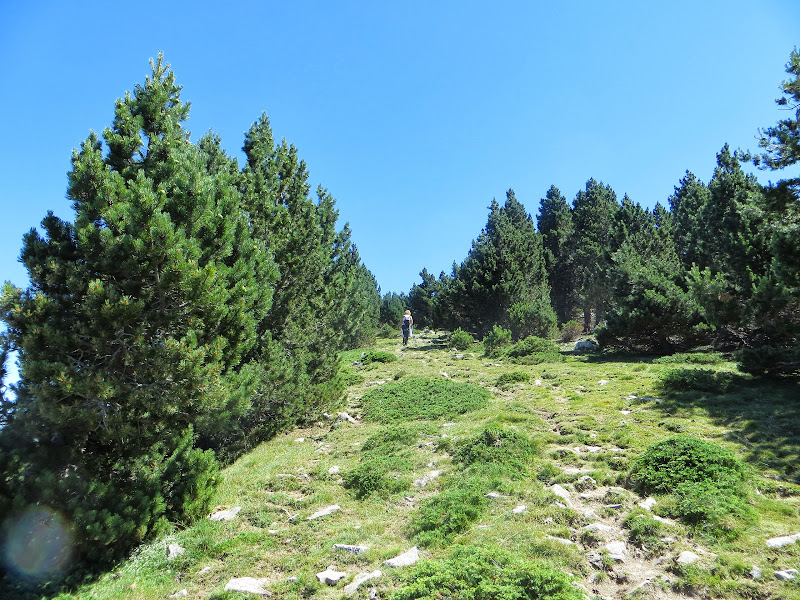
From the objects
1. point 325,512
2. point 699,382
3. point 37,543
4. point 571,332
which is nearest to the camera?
point 37,543

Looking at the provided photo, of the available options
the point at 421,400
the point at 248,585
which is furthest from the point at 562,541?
the point at 421,400

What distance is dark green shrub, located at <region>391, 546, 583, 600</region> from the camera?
379 cm

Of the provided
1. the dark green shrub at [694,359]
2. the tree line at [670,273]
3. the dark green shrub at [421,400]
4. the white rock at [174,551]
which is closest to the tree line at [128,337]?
the white rock at [174,551]

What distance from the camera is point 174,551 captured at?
18.7 ft

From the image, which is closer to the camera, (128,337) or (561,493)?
(128,337)

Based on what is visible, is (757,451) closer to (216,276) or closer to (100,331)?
(216,276)

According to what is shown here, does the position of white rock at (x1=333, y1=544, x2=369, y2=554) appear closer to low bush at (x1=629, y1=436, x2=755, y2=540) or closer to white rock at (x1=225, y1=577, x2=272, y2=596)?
white rock at (x1=225, y1=577, x2=272, y2=596)

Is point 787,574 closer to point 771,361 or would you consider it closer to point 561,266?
point 771,361

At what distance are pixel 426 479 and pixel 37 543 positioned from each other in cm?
525

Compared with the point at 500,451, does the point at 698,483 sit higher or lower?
lower

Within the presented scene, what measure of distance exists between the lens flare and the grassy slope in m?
0.54

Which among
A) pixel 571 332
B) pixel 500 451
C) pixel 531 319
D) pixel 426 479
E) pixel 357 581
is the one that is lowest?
pixel 357 581

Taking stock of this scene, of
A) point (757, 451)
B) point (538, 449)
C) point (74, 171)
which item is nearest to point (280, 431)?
point (538, 449)

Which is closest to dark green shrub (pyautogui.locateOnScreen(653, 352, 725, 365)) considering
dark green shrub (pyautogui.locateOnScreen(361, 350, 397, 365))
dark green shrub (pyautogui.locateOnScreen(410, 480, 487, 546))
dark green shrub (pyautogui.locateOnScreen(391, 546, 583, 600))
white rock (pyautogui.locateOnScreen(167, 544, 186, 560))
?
dark green shrub (pyautogui.locateOnScreen(361, 350, 397, 365))
